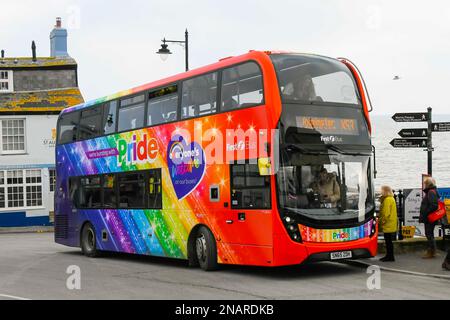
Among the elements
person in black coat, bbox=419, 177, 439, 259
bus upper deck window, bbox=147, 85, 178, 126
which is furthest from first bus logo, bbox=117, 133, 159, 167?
person in black coat, bbox=419, 177, 439, 259

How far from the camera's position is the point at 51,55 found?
4797 cm

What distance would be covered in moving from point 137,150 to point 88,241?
4393mm

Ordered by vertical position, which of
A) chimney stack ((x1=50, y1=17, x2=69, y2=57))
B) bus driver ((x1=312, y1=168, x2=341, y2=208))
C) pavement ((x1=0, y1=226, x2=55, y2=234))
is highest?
chimney stack ((x1=50, y1=17, x2=69, y2=57))

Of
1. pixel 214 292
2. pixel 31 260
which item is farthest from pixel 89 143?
pixel 214 292

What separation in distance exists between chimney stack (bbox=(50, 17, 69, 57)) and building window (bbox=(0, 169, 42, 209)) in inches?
396

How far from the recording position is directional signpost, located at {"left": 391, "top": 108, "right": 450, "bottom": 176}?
56.5ft

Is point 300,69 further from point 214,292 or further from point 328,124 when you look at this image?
point 214,292

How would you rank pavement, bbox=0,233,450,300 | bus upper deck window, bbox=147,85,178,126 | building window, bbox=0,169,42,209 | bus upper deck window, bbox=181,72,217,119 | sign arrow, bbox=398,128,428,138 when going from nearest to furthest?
pavement, bbox=0,233,450,300, bus upper deck window, bbox=181,72,217,119, bus upper deck window, bbox=147,85,178,126, sign arrow, bbox=398,128,428,138, building window, bbox=0,169,42,209

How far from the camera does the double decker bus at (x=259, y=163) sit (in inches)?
510

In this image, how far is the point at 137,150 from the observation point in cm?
1708

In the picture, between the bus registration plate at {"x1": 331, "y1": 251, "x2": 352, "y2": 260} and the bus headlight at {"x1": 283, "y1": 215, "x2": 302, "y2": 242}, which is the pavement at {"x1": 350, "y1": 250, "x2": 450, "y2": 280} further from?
the bus headlight at {"x1": 283, "y1": 215, "x2": 302, "y2": 242}

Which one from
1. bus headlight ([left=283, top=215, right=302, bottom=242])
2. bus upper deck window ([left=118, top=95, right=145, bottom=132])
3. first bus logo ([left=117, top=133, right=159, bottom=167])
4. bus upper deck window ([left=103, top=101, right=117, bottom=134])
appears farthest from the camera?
bus upper deck window ([left=103, top=101, right=117, bottom=134])

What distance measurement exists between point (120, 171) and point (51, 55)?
32094mm

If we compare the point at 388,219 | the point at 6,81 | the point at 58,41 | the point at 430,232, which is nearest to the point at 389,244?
the point at 388,219
